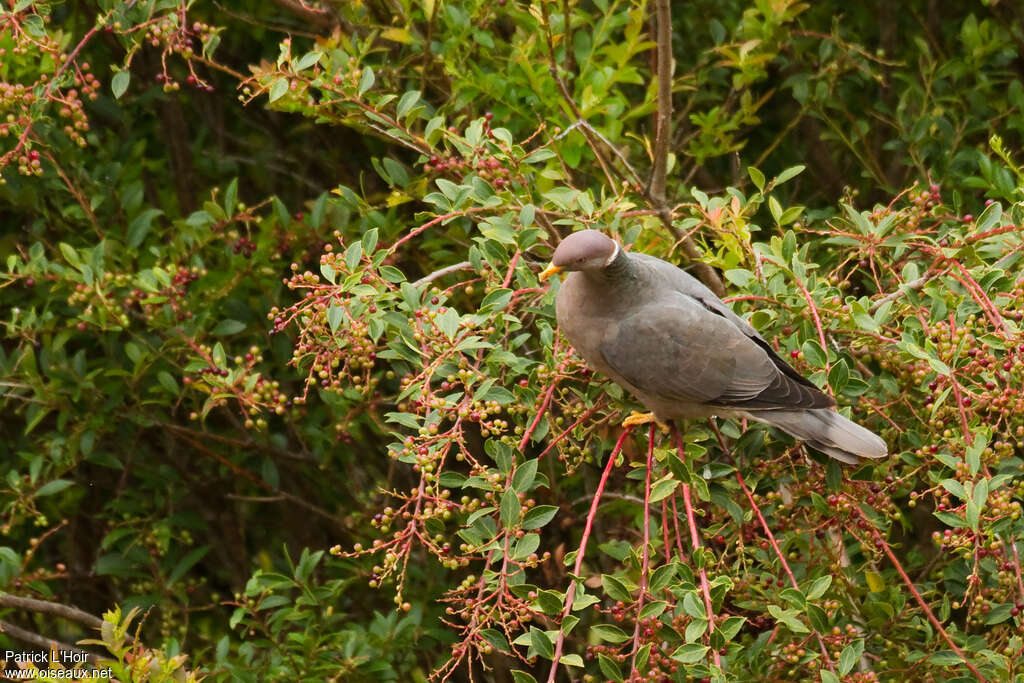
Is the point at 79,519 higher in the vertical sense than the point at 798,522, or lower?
lower

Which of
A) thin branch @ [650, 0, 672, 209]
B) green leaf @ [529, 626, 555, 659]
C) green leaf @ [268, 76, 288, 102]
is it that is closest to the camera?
green leaf @ [529, 626, 555, 659]

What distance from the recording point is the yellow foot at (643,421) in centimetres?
286

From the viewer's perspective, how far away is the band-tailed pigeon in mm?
2740

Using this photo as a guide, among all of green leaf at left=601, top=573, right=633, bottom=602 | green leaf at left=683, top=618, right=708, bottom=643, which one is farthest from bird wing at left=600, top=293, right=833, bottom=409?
green leaf at left=683, top=618, right=708, bottom=643

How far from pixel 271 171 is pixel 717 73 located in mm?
1830

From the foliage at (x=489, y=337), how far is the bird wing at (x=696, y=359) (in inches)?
3.7

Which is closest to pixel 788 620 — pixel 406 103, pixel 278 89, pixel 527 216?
pixel 527 216

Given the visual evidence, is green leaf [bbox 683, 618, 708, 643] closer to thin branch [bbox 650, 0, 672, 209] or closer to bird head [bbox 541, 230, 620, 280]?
bird head [bbox 541, 230, 620, 280]

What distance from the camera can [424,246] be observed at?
3404 millimetres

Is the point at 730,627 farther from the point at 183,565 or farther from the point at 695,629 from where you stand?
the point at 183,565

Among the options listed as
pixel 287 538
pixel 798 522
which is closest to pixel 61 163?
pixel 287 538

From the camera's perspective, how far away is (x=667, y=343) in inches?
116

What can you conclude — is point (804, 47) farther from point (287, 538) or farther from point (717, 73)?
point (287, 538)

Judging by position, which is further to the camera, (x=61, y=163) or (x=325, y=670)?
(x=61, y=163)
